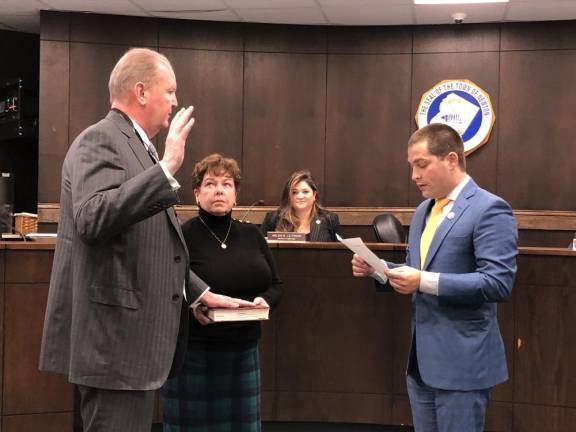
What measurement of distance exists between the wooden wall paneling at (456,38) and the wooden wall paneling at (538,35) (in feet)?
0.33

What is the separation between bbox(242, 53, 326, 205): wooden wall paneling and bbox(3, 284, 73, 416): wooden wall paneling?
362 cm

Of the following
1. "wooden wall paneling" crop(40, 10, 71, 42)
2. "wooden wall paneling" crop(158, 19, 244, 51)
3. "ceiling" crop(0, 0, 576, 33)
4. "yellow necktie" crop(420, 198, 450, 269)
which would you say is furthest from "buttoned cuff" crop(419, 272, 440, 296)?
"wooden wall paneling" crop(40, 10, 71, 42)

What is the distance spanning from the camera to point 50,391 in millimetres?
3439

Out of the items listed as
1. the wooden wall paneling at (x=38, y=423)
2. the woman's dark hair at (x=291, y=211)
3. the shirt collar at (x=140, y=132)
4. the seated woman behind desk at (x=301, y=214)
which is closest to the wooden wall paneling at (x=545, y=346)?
the seated woman behind desk at (x=301, y=214)

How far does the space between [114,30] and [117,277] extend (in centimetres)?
545

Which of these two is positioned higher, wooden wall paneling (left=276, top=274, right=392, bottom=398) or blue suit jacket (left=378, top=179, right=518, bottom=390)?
blue suit jacket (left=378, top=179, right=518, bottom=390)

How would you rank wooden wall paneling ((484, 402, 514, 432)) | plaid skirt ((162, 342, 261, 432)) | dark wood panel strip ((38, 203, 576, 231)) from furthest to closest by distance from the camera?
dark wood panel strip ((38, 203, 576, 231)) < wooden wall paneling ((484, 402, 514, 432)) < plaid skirt ((162, 342, 261, 432))

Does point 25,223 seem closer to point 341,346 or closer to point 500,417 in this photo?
point 341,346

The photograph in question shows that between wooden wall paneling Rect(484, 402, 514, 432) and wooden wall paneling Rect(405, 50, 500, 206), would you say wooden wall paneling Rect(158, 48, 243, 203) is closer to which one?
wooden wall paneling Rect(405, 50, 500, 206)

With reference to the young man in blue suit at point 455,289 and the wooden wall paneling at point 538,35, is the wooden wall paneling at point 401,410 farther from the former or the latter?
the wooden wall paneling at point 538,35

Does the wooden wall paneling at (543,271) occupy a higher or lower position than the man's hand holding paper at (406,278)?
lower

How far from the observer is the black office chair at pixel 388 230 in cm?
434

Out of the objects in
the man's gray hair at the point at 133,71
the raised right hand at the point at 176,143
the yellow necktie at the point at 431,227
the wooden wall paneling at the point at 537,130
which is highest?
the wooden wall paneling at the point at 537,130

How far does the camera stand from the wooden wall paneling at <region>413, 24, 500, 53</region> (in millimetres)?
6617
